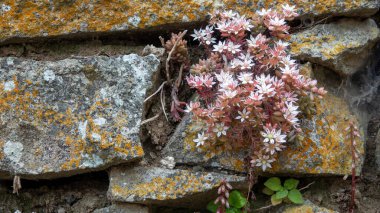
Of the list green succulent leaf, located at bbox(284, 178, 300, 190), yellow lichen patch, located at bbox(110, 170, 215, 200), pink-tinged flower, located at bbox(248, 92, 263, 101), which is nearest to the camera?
pink-tinged flower, located at bbox(248, 92, 263, 101)

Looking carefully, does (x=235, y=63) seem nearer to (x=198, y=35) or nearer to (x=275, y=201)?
(x=198, y=35)

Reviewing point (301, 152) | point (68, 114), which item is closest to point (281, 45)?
point (301, 152)

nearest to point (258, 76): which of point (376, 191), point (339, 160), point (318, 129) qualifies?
point (318, 129)

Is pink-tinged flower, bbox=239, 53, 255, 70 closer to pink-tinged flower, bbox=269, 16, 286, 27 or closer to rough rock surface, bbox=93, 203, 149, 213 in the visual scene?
pink-tinged flower, bbox=269, 16, 286, 27

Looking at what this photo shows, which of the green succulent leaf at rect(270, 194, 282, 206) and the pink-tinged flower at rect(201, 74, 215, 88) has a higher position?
the pink-tinged flower at rect(201, 74, 215, 88)

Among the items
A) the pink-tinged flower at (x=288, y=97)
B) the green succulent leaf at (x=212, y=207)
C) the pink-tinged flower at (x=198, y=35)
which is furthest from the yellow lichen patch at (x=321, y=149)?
the pink-tinged flower at (x=198, y=35)

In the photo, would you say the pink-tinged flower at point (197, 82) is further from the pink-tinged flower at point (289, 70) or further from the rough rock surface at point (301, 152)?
the pink-tinged flower at point (289, 70)

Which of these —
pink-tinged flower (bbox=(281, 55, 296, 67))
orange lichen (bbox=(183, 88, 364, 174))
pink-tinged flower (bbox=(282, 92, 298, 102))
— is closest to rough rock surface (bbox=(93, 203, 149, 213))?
orange lichen (bbox=(183, 88, 364, 174))

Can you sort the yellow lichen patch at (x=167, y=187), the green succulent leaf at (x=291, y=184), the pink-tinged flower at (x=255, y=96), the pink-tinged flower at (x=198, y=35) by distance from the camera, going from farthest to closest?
1. the pink-tinged flower at (x=198, y=35)
2. the green succulent leaf at (x=291, y=184)
3. the yellow lichen patch at (x=167, y=187)
4. the pink-tinged flower at (x=255, y=96)
